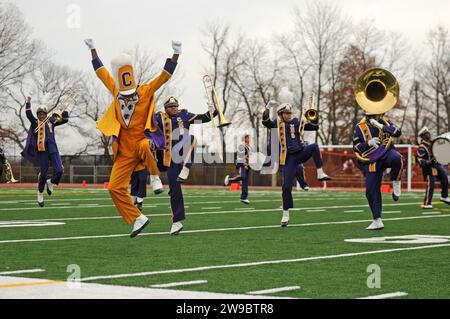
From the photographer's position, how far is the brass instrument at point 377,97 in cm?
1536

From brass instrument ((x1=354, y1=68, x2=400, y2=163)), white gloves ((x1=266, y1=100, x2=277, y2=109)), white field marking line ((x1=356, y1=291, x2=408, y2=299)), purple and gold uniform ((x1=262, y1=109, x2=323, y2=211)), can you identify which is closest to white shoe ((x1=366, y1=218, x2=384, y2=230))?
brass instrument ((x1=354, y1=68, x2=400, y2=163))

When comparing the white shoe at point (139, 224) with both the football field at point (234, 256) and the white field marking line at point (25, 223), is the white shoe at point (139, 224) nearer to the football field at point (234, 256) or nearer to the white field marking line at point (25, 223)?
the football field at point (234, 256)

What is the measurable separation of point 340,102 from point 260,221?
138ft

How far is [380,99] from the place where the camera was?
16109mm

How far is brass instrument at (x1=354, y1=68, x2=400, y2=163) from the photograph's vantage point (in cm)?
1536

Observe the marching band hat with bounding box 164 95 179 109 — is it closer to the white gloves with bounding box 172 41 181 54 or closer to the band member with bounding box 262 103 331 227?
the band member with bounding box 262 103 331 227

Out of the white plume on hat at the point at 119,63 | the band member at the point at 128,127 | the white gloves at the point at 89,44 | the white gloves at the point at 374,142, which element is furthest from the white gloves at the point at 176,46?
the white gloves at the point at 374,142

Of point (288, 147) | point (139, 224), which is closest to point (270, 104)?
point (288, 147)

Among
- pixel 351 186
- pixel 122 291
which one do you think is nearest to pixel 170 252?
pixel 122 291

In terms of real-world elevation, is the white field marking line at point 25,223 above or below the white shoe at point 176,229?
below

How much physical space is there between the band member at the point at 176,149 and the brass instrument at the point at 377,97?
278 centimetres

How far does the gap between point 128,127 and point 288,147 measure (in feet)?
15.4
